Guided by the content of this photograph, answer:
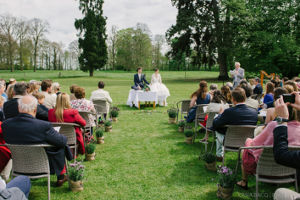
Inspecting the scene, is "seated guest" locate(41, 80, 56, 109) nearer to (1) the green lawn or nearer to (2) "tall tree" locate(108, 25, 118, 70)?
(1) the green lawn

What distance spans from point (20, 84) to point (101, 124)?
12.1ft

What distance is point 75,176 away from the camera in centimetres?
378

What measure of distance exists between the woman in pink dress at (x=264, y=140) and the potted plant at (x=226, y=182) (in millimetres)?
316

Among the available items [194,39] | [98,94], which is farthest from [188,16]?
[98,94]

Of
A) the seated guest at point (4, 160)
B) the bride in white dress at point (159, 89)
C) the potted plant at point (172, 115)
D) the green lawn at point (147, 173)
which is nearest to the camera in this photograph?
the seated guest at point (4, 160)

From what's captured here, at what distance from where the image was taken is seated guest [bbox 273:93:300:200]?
2.33 meters

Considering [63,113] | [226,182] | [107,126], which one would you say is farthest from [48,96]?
[226,182]

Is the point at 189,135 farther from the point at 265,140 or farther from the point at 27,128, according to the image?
the point at 27,128

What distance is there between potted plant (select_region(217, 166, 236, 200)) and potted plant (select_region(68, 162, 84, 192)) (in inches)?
85.3

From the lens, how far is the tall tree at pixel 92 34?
43.5 meters

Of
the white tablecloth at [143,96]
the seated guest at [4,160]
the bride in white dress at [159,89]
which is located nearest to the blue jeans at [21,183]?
the seated guest at [4,160]

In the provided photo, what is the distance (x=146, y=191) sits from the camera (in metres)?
3.87

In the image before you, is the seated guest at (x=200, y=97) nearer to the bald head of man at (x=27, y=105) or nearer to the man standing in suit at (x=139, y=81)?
the bald head of man at (x=27, y=105)

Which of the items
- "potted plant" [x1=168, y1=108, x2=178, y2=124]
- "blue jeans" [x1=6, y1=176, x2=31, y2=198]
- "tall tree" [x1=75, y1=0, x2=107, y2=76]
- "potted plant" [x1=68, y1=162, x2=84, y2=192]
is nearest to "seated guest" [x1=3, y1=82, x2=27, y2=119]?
"potted plant" [x1=68, y1=162, x2=84, y2=192]
